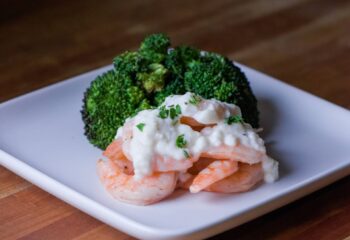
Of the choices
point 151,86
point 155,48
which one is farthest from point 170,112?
point 155,48

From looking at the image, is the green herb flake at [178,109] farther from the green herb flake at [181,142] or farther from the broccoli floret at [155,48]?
the broccoli floret at [155,48]

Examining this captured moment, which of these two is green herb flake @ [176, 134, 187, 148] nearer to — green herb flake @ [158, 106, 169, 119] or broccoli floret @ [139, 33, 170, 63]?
green herb flake @ [158, 106, 169, 119]

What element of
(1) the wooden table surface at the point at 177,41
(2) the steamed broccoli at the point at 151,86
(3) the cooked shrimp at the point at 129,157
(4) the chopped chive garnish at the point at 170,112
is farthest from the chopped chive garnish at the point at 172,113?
(1) the wooden table surface at the point at 177,41

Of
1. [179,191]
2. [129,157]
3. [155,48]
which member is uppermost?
[155,48]

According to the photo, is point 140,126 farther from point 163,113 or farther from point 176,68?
point 176,68

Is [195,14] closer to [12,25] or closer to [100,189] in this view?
[12,25]
